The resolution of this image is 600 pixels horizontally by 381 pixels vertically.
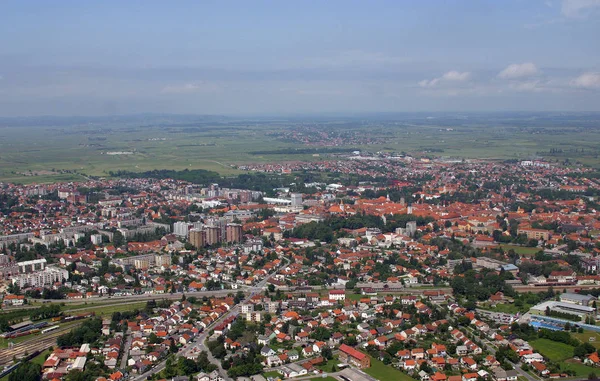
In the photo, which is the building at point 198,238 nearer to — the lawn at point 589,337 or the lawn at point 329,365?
the lawn at point 329,365

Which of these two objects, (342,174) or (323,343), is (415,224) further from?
(342,174)

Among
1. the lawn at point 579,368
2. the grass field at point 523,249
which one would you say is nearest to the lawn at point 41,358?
the lawn at point 579,368

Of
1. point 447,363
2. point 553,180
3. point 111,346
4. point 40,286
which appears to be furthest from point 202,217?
point 553,180

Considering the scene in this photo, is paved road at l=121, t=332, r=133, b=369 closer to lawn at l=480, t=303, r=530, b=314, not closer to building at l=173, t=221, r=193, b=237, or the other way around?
lawn at l=480, t=303, r=530, b=314

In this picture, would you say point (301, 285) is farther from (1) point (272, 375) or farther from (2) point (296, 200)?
(2) point (296, 200)

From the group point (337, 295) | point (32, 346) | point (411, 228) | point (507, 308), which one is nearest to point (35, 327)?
point (32, 346)

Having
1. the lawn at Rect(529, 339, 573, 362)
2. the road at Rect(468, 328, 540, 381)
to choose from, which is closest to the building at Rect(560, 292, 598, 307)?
the lawn at Rect(529, 339, 573, 362)
